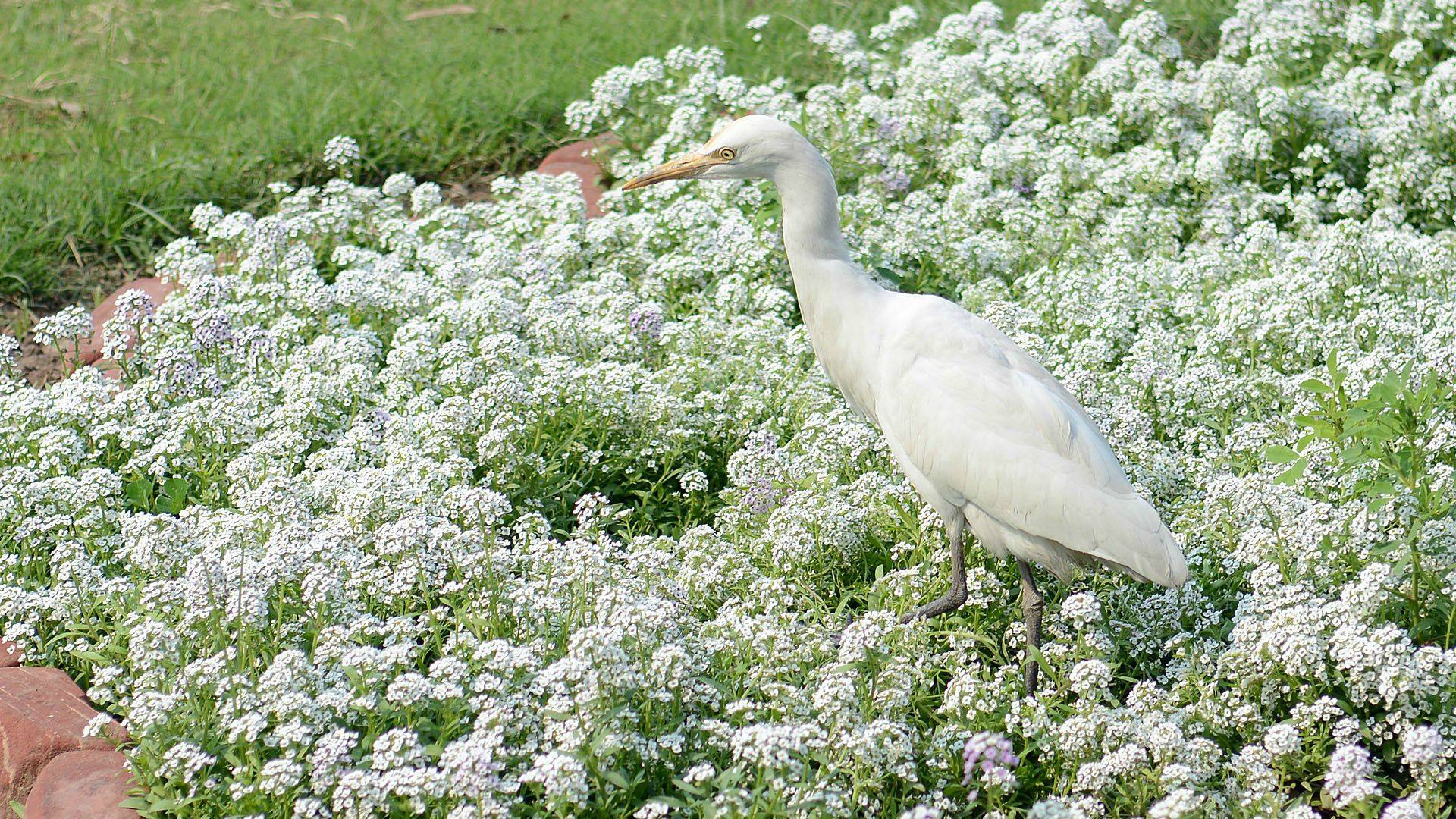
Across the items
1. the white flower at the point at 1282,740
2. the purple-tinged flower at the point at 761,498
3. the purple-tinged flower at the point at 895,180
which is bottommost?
the purple-tinged flower at the point at 761,498

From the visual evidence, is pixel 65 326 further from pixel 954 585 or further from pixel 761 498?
pixel 954 585

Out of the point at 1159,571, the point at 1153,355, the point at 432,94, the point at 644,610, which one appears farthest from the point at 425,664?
the point at 432,94

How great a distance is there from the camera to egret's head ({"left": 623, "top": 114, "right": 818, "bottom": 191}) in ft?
12.6

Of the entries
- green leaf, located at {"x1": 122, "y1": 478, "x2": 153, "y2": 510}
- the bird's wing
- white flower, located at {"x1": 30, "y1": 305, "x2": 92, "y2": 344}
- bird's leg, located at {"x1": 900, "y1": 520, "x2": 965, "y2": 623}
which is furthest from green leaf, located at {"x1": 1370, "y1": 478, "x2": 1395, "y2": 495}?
white flower, located at {"x1": 30, "y1": 305, "x2": 92, "y2": 344}

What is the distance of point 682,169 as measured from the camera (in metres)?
3.96

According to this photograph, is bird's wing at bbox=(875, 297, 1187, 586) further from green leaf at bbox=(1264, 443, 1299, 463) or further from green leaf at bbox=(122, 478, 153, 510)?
green leaf at bbox=(122, 478, 153, 510)

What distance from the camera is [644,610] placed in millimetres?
3096

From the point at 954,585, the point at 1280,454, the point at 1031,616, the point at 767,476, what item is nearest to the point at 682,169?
the point at 767,476

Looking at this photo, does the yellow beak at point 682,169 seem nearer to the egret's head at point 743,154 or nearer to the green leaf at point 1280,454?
the egret's head at point 743,154

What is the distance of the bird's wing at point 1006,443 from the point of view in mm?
3484

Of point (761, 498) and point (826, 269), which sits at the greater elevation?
point (826, 269)

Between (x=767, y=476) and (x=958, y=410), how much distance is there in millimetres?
782

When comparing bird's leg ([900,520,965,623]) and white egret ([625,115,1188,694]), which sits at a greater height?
white egret ([625,115,1188,694])

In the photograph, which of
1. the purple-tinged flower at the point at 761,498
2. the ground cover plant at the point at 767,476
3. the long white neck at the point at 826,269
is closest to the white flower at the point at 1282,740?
the ground cover plant at the point at 767,476
